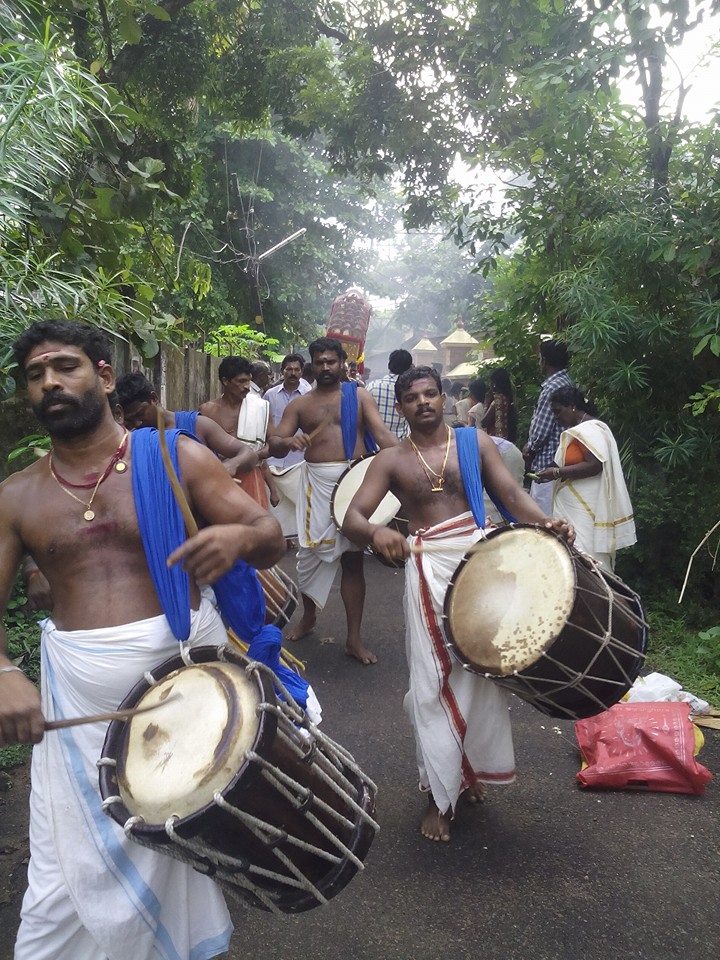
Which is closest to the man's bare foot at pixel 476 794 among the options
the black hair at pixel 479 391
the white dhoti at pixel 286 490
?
the white dhoti at pixel 286 490

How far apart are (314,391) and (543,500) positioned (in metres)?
2.05

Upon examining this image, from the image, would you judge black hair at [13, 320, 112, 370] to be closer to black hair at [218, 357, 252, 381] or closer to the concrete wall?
the concrete wall

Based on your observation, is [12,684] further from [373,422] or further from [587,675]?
[373,422]

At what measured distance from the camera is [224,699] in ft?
6.80

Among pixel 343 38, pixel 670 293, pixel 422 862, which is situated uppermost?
pixel 343 38

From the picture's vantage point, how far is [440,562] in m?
3.69

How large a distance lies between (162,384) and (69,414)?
645 cm

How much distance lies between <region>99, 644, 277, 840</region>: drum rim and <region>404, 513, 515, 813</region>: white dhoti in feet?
5.03

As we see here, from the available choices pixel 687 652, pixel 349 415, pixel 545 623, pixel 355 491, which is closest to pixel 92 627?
pixel 545 623

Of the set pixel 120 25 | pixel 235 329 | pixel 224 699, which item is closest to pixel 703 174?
pixel 120 25

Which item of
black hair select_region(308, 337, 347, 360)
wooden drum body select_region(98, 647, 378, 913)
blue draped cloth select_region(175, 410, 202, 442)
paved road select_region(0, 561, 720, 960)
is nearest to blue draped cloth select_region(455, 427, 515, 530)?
paved road select_region(0, 561, 720, 960)

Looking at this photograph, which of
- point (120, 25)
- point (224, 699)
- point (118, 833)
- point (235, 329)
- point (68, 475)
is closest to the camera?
point (224, 699)

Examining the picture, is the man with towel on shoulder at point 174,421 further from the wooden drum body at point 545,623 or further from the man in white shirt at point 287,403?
the man in white shirt at point 287,403

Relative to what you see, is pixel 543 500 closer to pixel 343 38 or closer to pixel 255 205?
pixel 343 38
